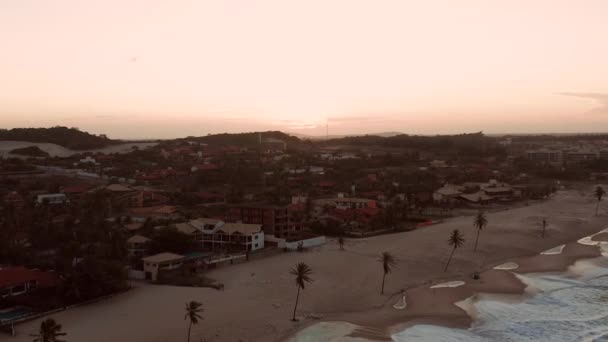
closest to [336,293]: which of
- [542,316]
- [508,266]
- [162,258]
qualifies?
[542,316]

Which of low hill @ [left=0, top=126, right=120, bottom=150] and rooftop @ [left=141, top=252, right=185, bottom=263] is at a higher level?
low hill @ [left=0, top=126, right=120, bottom=150]

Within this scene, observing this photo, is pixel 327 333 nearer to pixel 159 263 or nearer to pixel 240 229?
pixel 159 263

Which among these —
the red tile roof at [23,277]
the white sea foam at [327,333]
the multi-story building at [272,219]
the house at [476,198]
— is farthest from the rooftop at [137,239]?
the house at [476,198]

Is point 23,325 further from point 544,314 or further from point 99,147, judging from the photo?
point 99,147

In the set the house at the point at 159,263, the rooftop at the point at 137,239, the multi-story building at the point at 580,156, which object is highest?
the multi-story building at the point at 580,156

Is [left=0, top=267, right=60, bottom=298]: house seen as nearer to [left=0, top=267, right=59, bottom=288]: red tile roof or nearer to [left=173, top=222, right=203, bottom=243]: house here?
[left=0, top=267, right=59, bottom=288]: red tile roof

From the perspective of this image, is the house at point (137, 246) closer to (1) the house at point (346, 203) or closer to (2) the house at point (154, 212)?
(2) the house at point (154, 212)

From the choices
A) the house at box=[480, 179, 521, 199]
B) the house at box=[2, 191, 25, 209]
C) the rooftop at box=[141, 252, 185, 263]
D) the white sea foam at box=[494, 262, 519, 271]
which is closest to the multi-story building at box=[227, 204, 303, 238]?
the rooftop at box=[141, 252, 185, 263]
